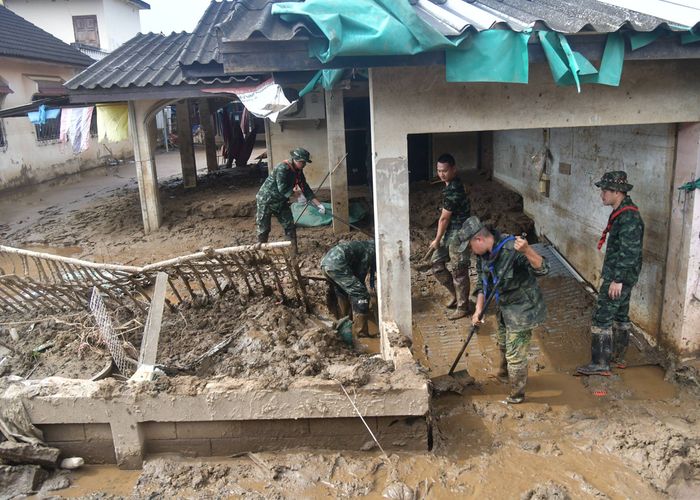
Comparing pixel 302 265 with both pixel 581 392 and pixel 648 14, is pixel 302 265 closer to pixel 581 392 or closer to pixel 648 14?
pixel 581 392

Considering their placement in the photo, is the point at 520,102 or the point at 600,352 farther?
the point at 600,352

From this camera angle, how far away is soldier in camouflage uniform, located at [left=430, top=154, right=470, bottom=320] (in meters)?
6.89

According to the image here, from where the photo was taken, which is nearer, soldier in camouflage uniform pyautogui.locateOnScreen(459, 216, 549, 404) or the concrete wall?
soldier in camouflage uniform pyautogui.locateOnScreen(459, 216, 549, 404)

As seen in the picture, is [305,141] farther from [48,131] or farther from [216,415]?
[48,131]

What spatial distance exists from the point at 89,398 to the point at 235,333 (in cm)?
166

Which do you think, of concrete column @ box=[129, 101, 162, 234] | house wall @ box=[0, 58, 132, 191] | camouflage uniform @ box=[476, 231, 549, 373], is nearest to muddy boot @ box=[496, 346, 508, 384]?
camouflage uniform @ box=[476, 231, 549, 373]

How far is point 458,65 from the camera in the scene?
178 inches

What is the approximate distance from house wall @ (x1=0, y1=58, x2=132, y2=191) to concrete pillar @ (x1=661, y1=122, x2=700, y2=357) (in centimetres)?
1635

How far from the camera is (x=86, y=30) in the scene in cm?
2609

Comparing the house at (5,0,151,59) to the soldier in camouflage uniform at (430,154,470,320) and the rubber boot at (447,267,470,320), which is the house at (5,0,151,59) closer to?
the soldier in camouflage uniform at (430,154,470,320)

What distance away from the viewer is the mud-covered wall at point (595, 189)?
19.2 feet

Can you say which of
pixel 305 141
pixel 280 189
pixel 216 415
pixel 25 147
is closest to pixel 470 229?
pixel 216 415

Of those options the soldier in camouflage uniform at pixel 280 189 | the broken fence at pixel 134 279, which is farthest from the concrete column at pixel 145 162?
the broken fence at pixel 134 279

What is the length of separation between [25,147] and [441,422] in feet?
54.1
